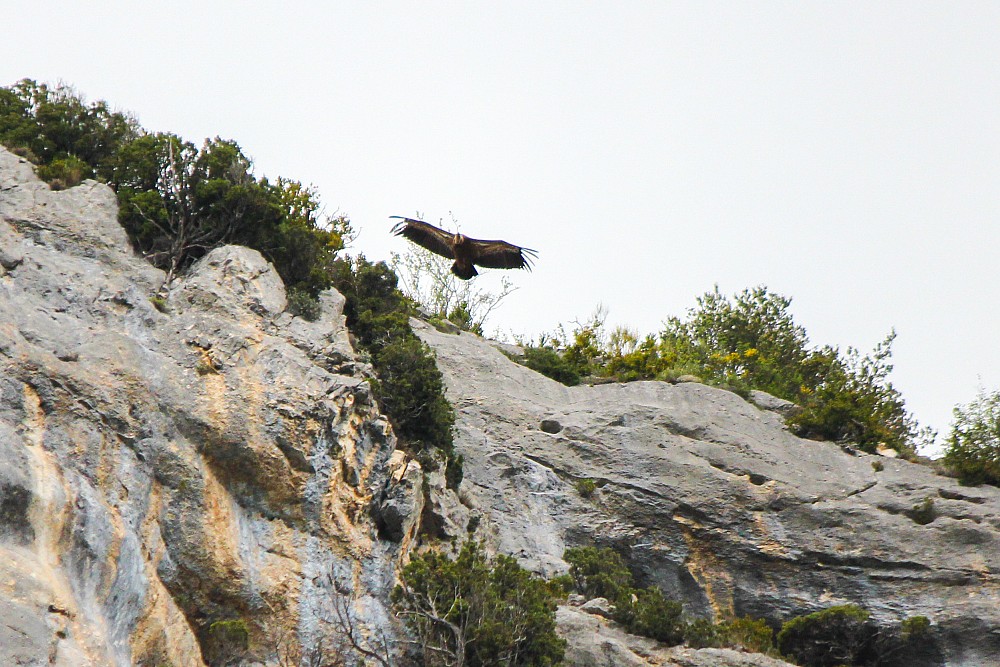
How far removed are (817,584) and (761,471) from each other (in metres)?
2.86

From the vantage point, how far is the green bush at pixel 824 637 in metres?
22.0

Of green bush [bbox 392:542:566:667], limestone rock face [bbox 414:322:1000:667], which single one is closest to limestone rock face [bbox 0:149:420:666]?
green bush [bbox 392:542:566:667]

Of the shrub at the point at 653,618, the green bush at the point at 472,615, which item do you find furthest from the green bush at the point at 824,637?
the green bush at the point at 472,615

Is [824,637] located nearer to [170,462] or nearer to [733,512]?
[733,512]

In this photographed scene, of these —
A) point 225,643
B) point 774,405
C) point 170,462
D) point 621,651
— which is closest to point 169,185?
point 170,462

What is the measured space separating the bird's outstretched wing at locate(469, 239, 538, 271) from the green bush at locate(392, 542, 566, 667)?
8721mm

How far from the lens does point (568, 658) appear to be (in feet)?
59.4

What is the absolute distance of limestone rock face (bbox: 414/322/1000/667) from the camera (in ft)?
74.8

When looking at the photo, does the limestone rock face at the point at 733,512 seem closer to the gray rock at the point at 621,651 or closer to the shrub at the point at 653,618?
the shrub at the point at 653,618

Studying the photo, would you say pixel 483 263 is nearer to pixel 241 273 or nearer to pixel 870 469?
pixel 241 273

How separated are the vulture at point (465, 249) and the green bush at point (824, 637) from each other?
31.5 ft

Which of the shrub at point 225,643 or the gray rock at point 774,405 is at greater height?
the gray rock at point 774,405

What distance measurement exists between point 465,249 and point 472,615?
10.2 m

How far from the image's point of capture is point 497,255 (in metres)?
25.2
